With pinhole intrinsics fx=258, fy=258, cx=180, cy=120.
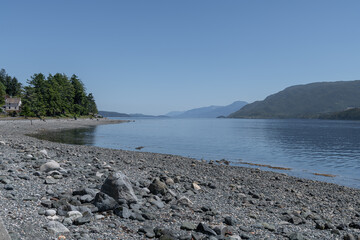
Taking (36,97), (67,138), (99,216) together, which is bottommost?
(67,138)

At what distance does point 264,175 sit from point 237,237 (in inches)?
710

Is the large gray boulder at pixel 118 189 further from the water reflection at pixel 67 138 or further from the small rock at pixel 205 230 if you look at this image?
the water reflection at pixel 67 138

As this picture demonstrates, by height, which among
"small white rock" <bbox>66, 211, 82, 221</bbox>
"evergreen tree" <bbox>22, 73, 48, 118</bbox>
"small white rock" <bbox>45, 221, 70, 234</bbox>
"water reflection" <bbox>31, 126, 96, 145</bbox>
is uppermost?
"evergreen tree" <bbox>22, 73, 48, 118</bbox>

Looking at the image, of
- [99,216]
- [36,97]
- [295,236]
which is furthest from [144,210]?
[36,97]

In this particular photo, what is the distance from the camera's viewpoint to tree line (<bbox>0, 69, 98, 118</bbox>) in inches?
4053

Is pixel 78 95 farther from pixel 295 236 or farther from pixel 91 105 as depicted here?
pixel 295 236

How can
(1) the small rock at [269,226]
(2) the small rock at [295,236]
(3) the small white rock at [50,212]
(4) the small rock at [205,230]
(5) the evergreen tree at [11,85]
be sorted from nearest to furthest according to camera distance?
(3) the small white rock at [50,212]
(4) the small rock at [205,230]
(2) the small rock at [295,236]
(1) the small rock at [269,226]
(5) the evergreen tree at [11,85]

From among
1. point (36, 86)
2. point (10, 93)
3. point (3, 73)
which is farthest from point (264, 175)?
point (3, 73)

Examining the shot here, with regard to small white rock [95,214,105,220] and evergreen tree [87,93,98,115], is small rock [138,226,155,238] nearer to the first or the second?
small white rock [95,214,105,220]

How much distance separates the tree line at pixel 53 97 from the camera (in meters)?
103

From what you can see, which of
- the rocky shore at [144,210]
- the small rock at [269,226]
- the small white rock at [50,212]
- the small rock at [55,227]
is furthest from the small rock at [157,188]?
the small rock at [55,227]

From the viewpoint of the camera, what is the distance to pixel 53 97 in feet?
385

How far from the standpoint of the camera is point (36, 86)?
11481cm

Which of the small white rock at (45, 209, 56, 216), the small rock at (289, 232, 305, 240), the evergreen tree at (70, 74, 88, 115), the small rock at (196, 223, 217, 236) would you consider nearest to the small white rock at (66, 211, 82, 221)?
the small white rock at (45, 209, 56, 216)
